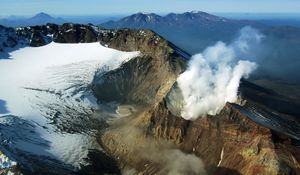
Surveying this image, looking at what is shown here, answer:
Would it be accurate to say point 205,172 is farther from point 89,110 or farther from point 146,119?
point 89,110

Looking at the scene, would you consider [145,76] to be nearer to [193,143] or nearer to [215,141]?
[193,143]

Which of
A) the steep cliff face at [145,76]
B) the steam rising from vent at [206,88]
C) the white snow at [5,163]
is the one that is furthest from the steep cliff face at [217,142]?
the steep cliff face at [145,76]

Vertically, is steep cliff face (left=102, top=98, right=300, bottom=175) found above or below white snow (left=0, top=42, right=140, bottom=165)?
above

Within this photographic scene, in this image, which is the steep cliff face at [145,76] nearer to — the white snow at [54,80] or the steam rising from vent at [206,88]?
the white snow at [54,80]

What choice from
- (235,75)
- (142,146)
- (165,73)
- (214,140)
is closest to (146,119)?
(142,146)

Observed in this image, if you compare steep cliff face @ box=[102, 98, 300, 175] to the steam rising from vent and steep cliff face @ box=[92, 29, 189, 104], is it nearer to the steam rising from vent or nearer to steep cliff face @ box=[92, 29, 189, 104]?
the steam rising from vent

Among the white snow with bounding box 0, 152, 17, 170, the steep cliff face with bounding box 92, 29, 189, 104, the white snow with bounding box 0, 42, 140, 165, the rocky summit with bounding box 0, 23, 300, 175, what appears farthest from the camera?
the steep cliff face with bounding box 92, 29, 189, 104

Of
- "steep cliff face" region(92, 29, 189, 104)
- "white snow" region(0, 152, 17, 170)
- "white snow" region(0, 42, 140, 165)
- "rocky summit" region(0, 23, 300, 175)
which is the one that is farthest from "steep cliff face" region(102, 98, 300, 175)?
"steep cliff face" region(92, 29, 189, 104)

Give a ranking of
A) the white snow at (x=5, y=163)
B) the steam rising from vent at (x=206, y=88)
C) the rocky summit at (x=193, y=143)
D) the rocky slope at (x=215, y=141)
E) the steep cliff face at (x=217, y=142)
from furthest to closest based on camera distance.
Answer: the steam rising from vent at (x=206, y=88)
the rocky summit at (x=193, y=143)
the rocky slope at (x=215, y=141)
the steep cliff face at (x=217, y=142)
the white snow at (x=5, y=163)

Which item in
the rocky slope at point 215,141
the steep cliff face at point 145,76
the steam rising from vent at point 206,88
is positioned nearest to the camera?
the rocky slope at point 215,141
